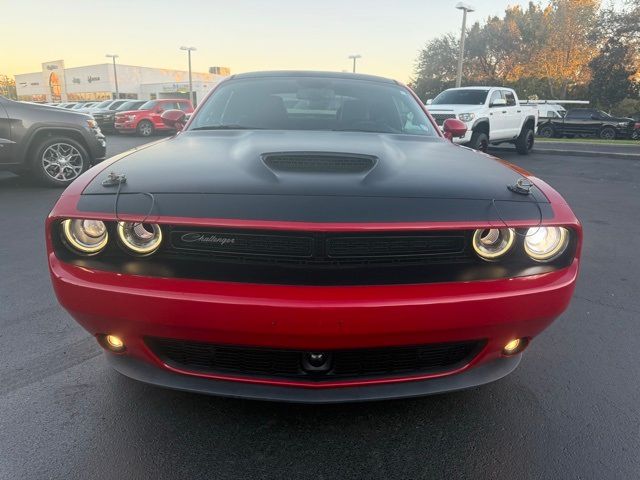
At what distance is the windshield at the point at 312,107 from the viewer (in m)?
2.88

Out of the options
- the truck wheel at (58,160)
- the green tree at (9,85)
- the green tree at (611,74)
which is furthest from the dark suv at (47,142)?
the green tree at (9,85)

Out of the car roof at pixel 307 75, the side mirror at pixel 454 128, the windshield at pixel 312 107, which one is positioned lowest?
the side mirror at pixel 454 128

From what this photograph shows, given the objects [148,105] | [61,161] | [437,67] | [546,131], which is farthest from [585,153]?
[437,67]

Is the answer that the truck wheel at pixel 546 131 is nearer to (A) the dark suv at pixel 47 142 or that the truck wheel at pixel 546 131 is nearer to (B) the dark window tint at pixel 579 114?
(B) the dark window tint at pixel 579 114

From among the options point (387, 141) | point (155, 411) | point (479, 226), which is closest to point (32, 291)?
point (155, 411)

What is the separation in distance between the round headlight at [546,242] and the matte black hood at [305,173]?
14cm

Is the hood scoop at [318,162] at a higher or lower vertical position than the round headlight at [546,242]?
higher

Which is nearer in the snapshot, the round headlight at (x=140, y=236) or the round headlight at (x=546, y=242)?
the round headlight at (x=140, y=236)

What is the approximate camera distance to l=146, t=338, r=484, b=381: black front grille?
5.49ft

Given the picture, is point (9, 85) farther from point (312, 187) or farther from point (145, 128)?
point (312, 187)

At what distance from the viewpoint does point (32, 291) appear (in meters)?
3.25

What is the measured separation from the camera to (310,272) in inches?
60.8

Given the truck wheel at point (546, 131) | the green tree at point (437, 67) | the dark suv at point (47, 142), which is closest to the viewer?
the dark suv at point (47, 142)

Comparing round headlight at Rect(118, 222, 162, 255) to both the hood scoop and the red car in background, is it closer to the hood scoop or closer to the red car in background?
the hood scoop
